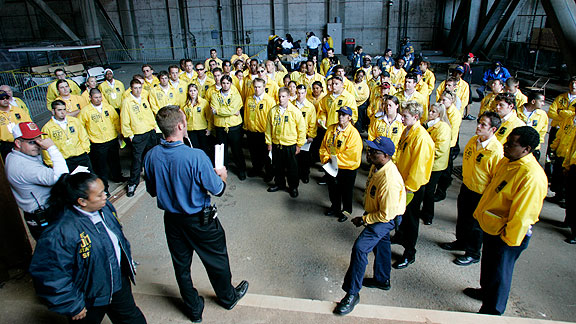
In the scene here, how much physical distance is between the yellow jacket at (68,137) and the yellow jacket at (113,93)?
2.19 meters

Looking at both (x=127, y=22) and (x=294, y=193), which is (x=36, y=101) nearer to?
(x=294, y=193)

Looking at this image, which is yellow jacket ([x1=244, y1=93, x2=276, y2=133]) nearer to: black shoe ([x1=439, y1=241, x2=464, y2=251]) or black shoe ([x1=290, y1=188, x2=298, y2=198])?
black shoe ([x1=290, y1=188, x2=298, y2=198])

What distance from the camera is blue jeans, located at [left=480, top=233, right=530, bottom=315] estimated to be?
3.35m

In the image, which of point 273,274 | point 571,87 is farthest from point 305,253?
point 571,87

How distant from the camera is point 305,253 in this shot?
489cm

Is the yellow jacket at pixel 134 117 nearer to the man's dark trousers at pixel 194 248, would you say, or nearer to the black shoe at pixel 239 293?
the man's dark trousers at pixel 194 248

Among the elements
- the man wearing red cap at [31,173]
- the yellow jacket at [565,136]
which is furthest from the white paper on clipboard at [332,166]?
the man wearing red cap at [31,173]

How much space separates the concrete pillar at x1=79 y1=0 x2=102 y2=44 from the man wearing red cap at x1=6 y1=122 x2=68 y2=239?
2038 cm

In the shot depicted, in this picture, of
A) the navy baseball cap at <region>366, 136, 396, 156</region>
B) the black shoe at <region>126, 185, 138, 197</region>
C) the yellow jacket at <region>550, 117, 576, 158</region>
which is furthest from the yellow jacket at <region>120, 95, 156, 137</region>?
the yellow jacket at <region>550, 117, 576, 158</region>

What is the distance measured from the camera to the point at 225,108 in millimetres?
6910

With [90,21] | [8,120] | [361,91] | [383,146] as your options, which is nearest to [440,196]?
[383,146]

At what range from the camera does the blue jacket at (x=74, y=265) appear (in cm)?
229

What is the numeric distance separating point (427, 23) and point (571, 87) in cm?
1769

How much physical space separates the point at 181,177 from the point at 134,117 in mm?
4375
